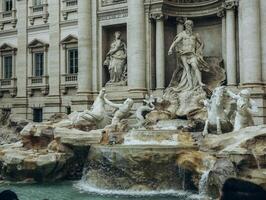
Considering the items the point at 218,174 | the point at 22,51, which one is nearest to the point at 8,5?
the point at 22,51

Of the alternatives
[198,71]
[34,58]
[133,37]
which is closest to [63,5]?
[34,58]

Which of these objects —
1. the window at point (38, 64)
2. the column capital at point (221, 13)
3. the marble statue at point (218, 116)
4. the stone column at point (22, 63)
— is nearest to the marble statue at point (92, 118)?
the marble statue at point (218, 116)

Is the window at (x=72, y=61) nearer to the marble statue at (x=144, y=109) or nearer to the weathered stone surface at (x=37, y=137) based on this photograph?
the marble statue at (x=144, y=109)

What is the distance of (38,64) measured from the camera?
27328mm

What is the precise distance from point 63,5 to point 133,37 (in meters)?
7.02

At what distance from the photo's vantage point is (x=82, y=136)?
1573 cm

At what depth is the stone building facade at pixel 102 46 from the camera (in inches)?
742

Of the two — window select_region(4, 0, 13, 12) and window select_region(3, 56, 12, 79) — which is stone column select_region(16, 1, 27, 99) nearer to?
window select_region(3, 56, 12, 79)

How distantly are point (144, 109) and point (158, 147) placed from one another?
6.25m

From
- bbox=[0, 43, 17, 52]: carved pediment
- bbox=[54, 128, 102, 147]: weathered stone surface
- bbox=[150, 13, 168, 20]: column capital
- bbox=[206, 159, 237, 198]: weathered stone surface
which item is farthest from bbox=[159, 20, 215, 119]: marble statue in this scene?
bbox=[0, 43, 17, 52]: carved pediment

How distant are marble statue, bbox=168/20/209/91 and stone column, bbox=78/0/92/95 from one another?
17.6 ft

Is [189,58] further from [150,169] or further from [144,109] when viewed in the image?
[150,169]

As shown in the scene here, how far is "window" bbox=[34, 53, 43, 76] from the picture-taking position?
27219mm

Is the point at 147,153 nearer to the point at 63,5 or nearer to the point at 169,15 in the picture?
the point at 169,15
